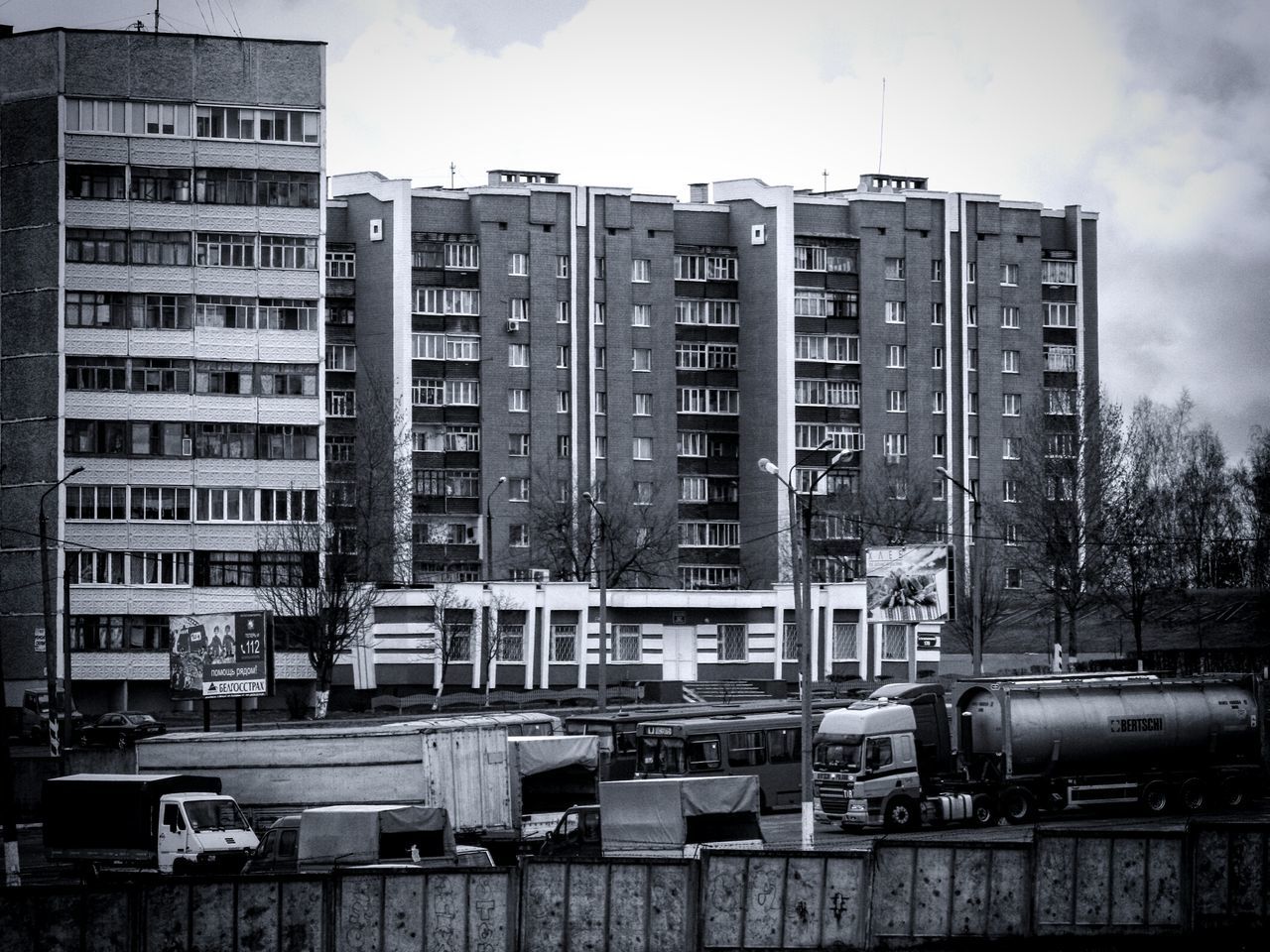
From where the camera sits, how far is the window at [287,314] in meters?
78.9

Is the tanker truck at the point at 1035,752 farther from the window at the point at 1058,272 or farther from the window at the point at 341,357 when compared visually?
the window at the point at 1058,272

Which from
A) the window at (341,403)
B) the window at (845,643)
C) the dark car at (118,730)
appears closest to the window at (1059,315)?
the window at (845,643)

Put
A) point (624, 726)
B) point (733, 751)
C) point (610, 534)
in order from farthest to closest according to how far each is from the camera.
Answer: point (610, 534)
point (624, 726)
point (733, 751)

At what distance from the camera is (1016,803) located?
1631 inches

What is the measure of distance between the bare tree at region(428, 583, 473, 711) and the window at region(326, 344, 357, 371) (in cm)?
2227

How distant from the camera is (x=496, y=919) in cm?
2305

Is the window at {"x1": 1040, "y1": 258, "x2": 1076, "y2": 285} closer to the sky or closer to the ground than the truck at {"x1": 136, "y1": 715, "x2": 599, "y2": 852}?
closer to the sky

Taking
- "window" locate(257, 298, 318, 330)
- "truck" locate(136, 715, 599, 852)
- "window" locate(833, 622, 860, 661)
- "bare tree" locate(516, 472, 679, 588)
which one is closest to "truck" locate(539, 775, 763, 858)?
"truck" locate(136, 715, 599, 852)

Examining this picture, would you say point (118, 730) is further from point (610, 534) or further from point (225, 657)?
point (610, 534)

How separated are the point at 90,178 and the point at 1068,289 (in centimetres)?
6174

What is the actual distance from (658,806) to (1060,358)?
8337cm

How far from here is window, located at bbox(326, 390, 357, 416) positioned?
99312 millimetres

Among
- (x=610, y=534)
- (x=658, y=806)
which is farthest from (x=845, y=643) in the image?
(x=658, y=806)

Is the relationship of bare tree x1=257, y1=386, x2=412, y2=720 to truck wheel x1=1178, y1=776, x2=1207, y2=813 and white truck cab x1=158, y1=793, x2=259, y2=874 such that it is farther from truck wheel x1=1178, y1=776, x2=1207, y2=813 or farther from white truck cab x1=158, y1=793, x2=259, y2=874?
truck wheel x1=1178, y1=776, x2=1207, y2=813
